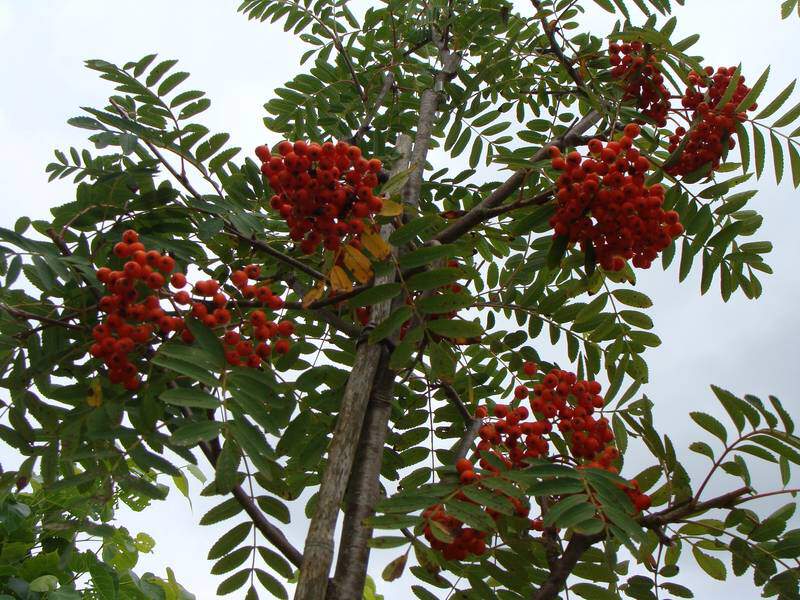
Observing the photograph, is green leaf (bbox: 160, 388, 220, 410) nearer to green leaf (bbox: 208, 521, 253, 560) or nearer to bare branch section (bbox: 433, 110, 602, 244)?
green leaf (bbox: 208, 521, 253, 560)

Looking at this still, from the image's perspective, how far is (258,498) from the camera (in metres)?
1.93

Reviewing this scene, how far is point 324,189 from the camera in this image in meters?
1.79

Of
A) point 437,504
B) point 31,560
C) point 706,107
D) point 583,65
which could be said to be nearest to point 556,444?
point 437,504

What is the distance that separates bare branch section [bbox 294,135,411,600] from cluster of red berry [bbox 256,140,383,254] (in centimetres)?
20

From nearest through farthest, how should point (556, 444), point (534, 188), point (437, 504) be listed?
1. point (437, 504)
2. point (556, 444)
3. point (534, 188)

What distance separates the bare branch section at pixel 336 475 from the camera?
58.5 inches

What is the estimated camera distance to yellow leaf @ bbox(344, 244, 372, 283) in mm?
1868

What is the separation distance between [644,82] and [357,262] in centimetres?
131

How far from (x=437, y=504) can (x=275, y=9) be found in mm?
2730

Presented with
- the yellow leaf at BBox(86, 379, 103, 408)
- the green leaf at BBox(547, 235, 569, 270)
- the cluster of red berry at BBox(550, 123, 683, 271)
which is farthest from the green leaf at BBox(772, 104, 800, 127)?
the yellow leaf at BBox(86, 379, 103, 408)

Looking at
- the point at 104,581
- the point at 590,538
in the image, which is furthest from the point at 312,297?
the point at 104,581

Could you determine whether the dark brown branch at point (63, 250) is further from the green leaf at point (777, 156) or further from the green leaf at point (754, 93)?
the green leaf at point (777, 156)

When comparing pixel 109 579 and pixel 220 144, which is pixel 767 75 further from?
pixel 109 579

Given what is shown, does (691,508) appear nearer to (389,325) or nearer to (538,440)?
(538,440)
